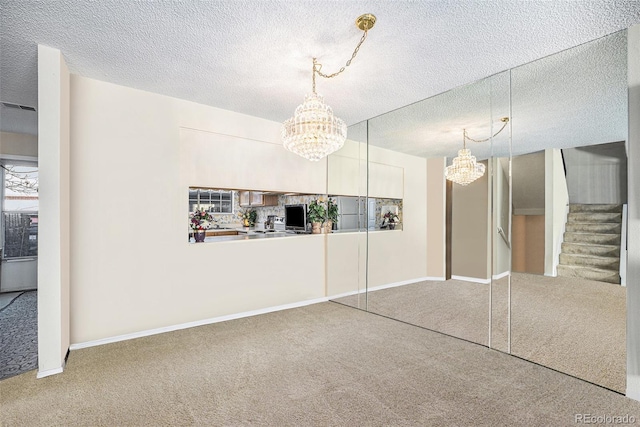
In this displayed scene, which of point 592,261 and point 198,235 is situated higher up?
point 198,235

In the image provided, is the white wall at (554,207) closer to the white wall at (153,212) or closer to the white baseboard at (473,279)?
the white baseboard at (473,279)

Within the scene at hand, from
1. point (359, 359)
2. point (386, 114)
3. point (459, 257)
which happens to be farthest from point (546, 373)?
point (386, 114)

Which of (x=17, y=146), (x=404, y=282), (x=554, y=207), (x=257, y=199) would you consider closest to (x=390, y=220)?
(x=404, y=282)

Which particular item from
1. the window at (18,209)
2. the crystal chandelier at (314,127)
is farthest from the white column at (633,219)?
the window at (18,209)

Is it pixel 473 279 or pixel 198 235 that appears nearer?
pixel 473 279

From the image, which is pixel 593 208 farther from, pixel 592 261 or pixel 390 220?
pixel 390 220

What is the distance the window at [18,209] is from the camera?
504 cm

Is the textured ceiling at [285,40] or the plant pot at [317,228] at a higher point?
the textured ceiling at [285,40]

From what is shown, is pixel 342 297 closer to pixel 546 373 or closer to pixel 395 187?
pixel 395 187

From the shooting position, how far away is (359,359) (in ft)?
8.77

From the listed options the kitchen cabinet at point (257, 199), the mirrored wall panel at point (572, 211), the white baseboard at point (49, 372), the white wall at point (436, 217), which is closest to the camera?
the mirrored wall panel at point (572, 211)

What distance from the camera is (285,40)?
7.51 feet

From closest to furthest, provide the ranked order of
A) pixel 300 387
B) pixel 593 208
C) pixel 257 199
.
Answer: pixel 300 387 < pixel 593 208 < pixel 257 199

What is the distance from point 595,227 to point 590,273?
0.38 m
